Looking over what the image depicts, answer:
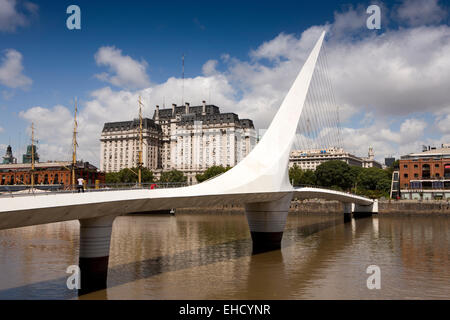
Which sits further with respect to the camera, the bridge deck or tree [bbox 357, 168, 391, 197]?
tree [bbox 357, 168, 391, 197]

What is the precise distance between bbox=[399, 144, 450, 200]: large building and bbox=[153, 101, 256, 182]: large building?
59564 mm

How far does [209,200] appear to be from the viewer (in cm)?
2341

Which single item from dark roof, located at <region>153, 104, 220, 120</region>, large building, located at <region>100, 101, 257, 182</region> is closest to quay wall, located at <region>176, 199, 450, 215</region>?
large building, located at <region>100, 101, 257, 182</region>

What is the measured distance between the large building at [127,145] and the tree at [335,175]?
7621 centimetres

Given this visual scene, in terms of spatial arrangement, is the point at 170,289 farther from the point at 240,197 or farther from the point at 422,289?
the point at 422,289

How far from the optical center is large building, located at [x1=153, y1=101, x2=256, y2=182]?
13500cm

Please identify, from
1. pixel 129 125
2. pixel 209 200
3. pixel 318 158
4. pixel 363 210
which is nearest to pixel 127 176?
pixel 129 125

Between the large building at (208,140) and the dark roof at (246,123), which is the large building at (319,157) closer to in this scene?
the dark roof at (246,123)

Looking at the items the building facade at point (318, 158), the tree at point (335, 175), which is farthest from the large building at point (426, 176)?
the building facade at point (318, 158)

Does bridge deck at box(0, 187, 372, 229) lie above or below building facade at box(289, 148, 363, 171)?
below

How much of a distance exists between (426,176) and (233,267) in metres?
68.2

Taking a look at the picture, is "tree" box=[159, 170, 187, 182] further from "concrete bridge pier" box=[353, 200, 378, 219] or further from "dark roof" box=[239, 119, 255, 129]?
"concrete bridge pier" box=[353, 200, 378, 219]

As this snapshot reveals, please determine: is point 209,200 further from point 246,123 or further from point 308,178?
point 246,123

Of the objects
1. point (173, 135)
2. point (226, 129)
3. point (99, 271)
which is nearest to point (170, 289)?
point (99, 271)
